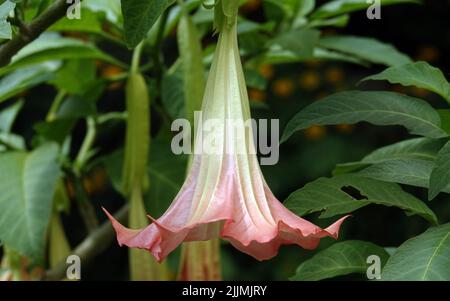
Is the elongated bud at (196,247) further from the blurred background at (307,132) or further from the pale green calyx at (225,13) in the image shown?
the blurred background at (307,132)

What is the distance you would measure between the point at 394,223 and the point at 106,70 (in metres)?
0.95

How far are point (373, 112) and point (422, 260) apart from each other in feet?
0.59

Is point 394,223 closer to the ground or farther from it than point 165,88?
closer to the ground

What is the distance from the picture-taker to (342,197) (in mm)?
770

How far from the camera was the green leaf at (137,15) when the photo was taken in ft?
2.28

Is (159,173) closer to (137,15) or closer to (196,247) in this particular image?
(196,247)

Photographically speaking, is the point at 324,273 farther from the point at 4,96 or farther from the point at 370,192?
the point at 4,96

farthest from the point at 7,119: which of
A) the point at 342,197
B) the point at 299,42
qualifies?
the point at 342,197

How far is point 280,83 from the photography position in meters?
2.65

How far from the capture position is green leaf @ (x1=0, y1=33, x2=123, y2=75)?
1.16 meters

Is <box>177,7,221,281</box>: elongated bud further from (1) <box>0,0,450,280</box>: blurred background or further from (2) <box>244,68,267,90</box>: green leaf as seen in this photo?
(1) <box>0,0,450,280</box>: blurred background

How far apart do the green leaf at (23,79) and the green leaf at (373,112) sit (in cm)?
50

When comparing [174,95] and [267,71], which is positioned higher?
[267,71]
